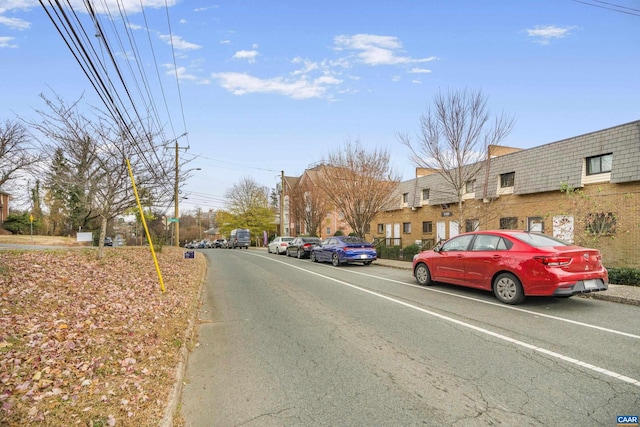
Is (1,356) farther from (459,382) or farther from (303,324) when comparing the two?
(459,382)

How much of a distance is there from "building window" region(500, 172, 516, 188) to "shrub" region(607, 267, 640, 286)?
31.9 feet

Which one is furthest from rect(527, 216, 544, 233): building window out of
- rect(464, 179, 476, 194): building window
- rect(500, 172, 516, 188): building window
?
rect(464, 179, 476, 194): building window

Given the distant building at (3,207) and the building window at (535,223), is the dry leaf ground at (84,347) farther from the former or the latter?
the distant building at (3,207)

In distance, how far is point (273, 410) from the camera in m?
3.56

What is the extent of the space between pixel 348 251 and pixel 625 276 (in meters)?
10.0

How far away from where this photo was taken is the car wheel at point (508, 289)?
7.90 m

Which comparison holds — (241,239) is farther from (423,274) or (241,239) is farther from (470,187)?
(423,274)

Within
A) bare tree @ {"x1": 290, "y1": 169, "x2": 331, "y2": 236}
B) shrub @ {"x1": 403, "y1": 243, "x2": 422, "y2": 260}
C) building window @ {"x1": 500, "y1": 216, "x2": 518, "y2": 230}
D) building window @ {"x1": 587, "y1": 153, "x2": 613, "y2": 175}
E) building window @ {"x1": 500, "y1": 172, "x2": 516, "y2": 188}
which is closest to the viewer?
building window @ {"x1": 587, "y1": 153, "x2": 613, "y2": 175}

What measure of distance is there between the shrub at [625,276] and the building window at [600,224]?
1.67m

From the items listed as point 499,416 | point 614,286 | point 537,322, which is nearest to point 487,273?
point 537,322

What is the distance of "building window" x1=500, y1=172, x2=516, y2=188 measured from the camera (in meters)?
20.0

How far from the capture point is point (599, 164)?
16.1 meters

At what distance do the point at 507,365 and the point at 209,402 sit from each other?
3.46m

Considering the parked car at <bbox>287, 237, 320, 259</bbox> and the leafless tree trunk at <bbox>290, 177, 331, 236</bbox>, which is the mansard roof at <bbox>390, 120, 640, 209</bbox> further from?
the leafless tree trunk at <bbox>290, 177, 331, 236</bbox>
